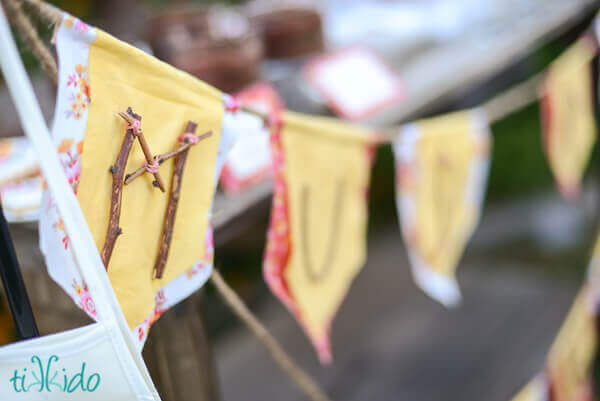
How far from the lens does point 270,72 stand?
144 cm

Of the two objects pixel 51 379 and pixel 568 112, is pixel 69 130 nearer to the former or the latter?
pixel 51 379

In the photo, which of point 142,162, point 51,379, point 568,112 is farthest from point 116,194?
point 568,112

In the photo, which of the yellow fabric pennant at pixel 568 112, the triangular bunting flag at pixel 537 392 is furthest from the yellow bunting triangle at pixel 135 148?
→ the triangular bunting flag at pixel 537 392

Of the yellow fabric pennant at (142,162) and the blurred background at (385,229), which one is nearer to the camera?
the yellow fabric pennant at (142,162)

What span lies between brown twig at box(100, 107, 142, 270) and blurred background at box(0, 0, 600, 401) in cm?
34

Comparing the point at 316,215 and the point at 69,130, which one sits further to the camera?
the point at 316,215

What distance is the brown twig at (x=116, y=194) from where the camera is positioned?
1.76ft

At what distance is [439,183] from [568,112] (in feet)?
1.61

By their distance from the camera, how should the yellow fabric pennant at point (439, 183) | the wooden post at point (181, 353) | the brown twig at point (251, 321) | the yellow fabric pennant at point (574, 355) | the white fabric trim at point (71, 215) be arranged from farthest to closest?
the yellow fabric pennant at point (574, 355), the yellow fabric pennant at point (439, 183), the wooden post at point (181, 353), the brown twig at point (251, 321), the white fabric trim at point (71, 215)

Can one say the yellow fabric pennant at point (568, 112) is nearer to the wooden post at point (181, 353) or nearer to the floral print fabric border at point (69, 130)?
the wooden post at point (181, 353)

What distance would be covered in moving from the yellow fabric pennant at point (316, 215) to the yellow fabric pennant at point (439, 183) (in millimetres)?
138

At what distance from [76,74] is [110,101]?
39mm

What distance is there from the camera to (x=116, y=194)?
543 millimetres

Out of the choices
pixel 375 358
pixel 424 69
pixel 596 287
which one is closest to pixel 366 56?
pixel 424 69
